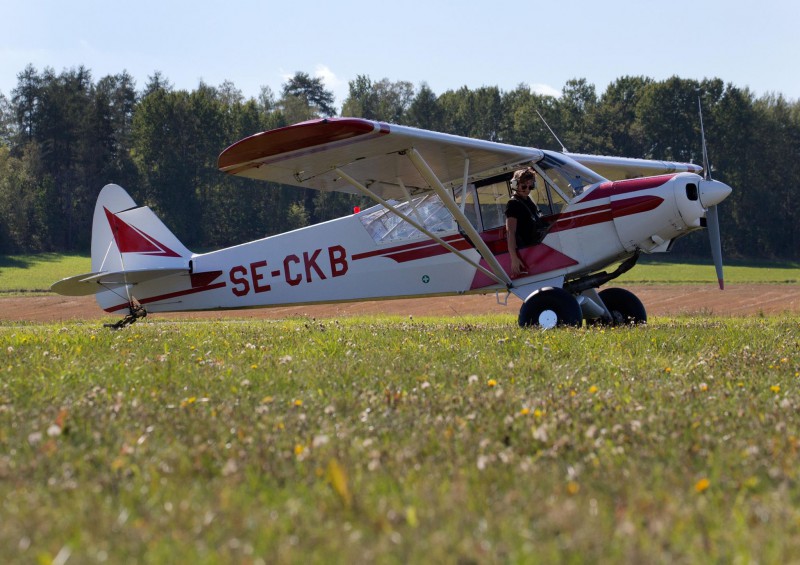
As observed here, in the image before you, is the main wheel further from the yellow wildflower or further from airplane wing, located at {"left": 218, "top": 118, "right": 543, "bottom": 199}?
the yellow wildflower

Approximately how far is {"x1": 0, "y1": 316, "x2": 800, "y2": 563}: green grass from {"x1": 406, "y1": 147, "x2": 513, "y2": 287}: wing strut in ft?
16.0

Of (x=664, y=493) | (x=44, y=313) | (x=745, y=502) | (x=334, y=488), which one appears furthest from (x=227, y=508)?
(x=44, y=313)

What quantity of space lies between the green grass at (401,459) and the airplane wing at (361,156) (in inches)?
174

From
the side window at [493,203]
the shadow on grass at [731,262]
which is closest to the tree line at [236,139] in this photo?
the shadow on grass at [731,262]

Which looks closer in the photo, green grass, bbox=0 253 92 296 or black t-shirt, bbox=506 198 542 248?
black t-shirt, bbox=506 198 542 248

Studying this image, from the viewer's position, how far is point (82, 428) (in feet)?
14.8

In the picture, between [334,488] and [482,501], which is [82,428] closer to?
[334,488]

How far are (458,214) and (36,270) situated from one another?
152 feet

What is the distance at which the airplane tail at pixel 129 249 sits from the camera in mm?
15039

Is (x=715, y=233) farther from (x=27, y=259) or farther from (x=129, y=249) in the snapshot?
(x=27, y=259)

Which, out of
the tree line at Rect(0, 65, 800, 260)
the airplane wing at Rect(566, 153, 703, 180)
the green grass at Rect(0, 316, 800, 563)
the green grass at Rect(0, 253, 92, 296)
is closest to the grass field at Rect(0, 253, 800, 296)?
the green grass at Rect(0, 253, 92, 296)

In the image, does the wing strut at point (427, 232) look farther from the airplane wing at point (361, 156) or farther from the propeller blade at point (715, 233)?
the propeller blade at point (715, 233)

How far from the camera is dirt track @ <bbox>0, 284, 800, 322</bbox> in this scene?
24297 mm

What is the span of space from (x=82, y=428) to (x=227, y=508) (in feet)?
5.58
